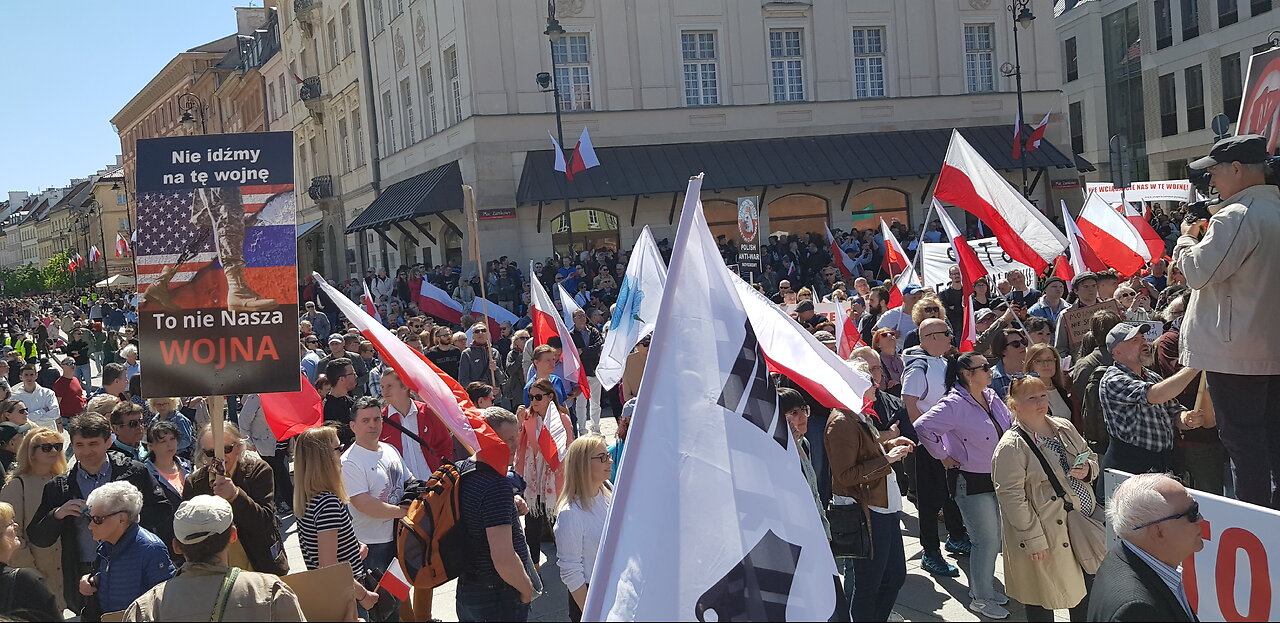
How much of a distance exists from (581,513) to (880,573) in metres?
1.62

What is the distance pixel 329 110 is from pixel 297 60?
4.98 m

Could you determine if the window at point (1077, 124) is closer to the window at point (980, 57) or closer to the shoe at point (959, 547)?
the window at point (980, 57)

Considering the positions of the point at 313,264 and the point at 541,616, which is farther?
the point at 313,264

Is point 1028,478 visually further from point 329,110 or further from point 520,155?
point 329,110

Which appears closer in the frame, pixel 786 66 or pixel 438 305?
pixel 438 305

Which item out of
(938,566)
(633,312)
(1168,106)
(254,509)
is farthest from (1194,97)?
(254,509)

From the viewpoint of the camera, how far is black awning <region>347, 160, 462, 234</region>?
29953 mm

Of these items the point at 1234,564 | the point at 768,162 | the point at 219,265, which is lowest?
the point at 1234,564

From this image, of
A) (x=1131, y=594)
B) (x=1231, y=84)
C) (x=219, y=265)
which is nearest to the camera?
(x=1131, y=594)

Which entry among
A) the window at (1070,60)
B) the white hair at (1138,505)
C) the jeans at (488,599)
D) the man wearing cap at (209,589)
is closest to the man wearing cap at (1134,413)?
the white hair at (1138,505)

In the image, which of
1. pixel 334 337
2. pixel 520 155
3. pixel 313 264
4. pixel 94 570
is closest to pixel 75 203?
pixel 313 264

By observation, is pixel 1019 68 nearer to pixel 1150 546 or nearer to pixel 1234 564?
pixel 1234 564

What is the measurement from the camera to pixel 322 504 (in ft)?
18.5

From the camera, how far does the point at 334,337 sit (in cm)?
1297
